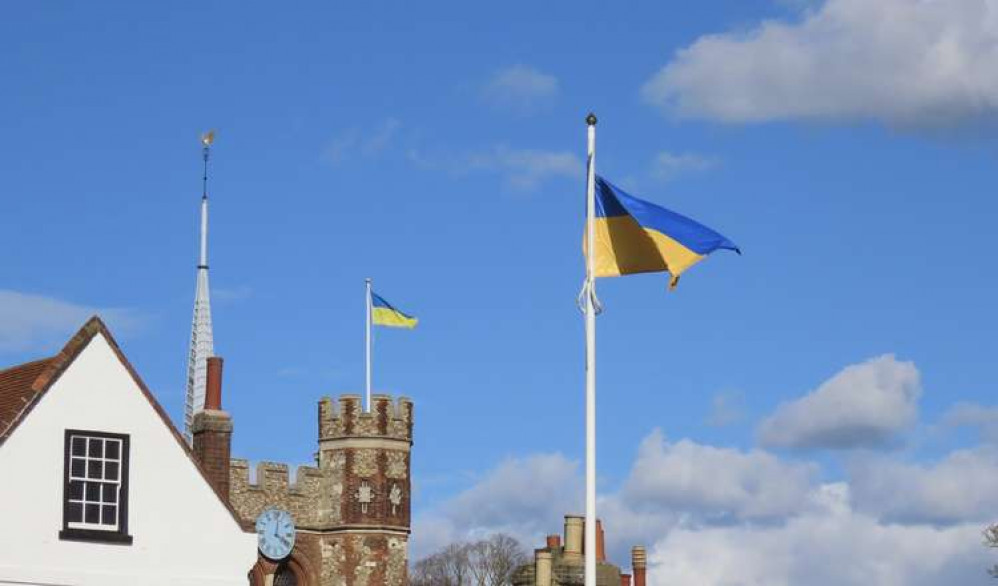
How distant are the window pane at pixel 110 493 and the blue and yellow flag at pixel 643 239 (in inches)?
379

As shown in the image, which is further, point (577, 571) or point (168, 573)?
point (168, 573)

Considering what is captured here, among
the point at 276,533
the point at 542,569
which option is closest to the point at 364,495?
the point at 276,533

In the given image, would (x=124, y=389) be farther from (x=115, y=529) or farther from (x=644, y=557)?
(x=644, y=557)

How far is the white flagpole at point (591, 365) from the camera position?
24.6 meters

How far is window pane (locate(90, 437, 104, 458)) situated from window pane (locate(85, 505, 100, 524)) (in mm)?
848

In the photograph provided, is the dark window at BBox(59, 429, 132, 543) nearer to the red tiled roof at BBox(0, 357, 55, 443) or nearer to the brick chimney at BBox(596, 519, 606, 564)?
the red tiled roof at BBox(0, 357, 55, 443)

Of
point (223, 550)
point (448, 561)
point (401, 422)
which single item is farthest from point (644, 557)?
point (448, 561)

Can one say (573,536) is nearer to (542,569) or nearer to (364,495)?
(542,569)

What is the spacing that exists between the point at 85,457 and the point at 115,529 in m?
1.31

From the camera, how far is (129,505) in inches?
1294

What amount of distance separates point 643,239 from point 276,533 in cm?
4141

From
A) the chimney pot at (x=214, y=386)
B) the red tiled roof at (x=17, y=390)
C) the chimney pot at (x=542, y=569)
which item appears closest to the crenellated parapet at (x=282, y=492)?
the chimney pot at (x=214, y=386)

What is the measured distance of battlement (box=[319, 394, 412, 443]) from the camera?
69.1 metres

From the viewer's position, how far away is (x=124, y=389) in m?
33.1
